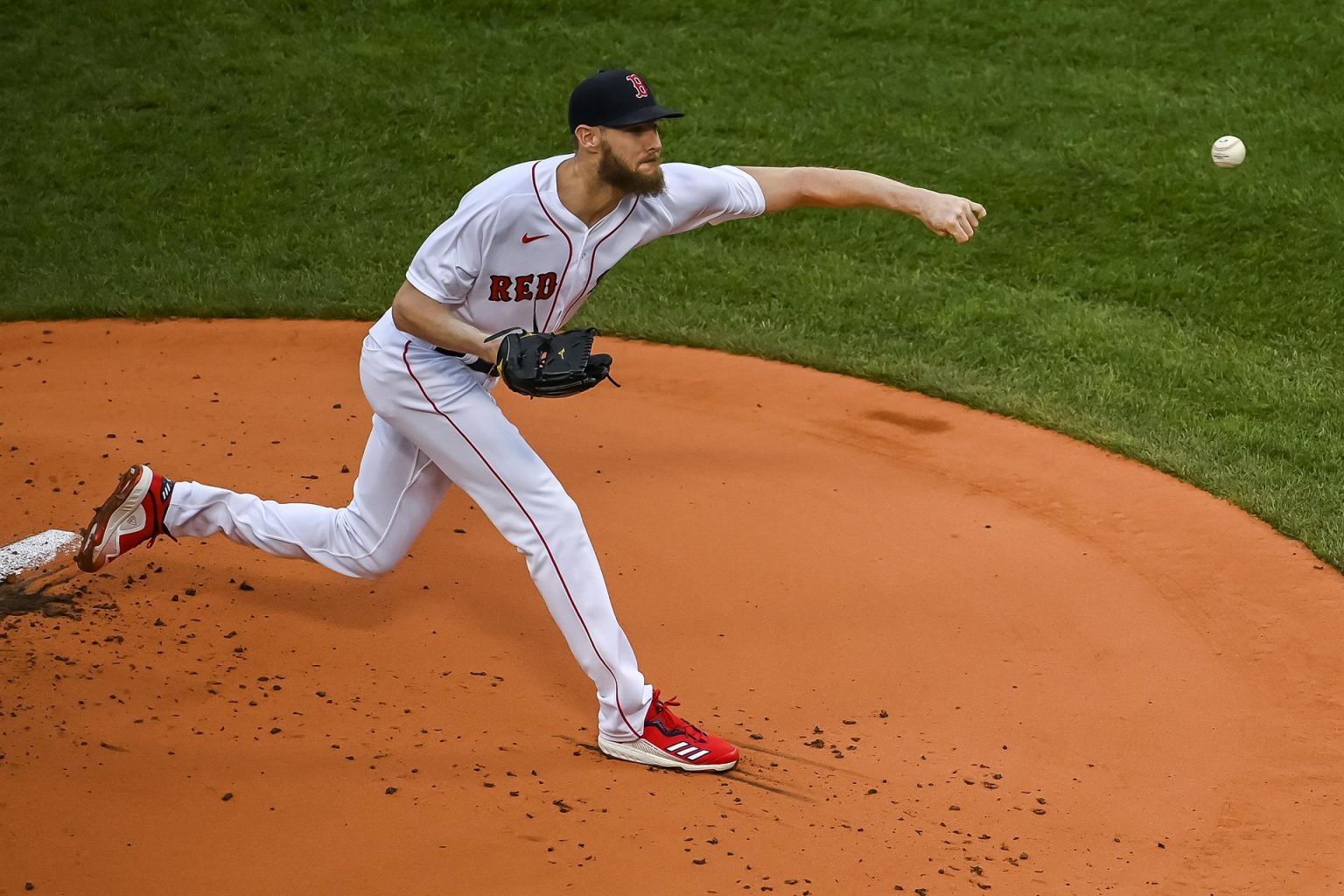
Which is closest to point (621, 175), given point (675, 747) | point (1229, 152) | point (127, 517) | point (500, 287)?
point (500, 287)

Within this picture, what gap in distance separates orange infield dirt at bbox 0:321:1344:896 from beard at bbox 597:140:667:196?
1.63m

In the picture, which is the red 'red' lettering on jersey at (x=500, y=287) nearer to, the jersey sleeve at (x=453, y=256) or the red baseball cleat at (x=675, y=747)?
the jersey sleeve at (x=453, y=256)

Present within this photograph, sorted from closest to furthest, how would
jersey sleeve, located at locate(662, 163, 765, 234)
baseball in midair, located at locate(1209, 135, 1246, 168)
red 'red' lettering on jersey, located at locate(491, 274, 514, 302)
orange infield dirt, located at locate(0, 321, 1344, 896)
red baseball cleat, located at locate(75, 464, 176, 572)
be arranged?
orange infield dirt, located at locate(0, 321, 1344, 896) → red 'red' lettering on jersey, located at locate(491, 274, 514, 302) → jersey sleeve, located at locate(662, 163, 765, 234) → red baseball cleat, located at locate(75, 464, 176, 572) → baseball in midair, located at locate(1209, 135, 1246, 168)

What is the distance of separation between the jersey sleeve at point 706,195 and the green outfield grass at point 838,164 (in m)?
2.70

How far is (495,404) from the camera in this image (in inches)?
183

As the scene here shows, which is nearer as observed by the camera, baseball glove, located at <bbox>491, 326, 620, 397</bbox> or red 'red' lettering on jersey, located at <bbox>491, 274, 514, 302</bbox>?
baseball glove, located at <bbox>491, 326, 620, 397</bbox>

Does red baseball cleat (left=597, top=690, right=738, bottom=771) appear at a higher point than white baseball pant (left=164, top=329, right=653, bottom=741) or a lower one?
lower

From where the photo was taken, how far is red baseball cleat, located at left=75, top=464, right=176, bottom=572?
200 inches

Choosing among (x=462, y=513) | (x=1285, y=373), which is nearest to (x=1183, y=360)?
(x=1285, y=373)

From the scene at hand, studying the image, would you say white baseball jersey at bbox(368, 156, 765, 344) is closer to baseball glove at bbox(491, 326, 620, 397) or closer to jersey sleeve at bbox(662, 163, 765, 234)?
jersey sleeve at bbox(662, 163, 765, 234)

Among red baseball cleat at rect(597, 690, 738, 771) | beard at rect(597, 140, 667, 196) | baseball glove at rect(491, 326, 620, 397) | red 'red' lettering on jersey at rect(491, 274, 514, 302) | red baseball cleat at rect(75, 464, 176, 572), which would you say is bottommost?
red baseball cleat at rect(597, 690, 738, 771)

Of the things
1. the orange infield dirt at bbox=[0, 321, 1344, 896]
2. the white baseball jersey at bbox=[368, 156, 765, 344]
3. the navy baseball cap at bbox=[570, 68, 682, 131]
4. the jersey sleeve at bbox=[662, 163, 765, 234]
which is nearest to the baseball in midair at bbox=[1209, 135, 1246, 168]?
the orange infield dirt at bbox=[0, 321, 1344, 896]

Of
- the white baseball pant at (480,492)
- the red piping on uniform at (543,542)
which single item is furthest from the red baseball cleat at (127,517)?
the red piping on uniform at (543,542)

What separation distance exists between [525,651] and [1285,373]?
4736 millimetres
